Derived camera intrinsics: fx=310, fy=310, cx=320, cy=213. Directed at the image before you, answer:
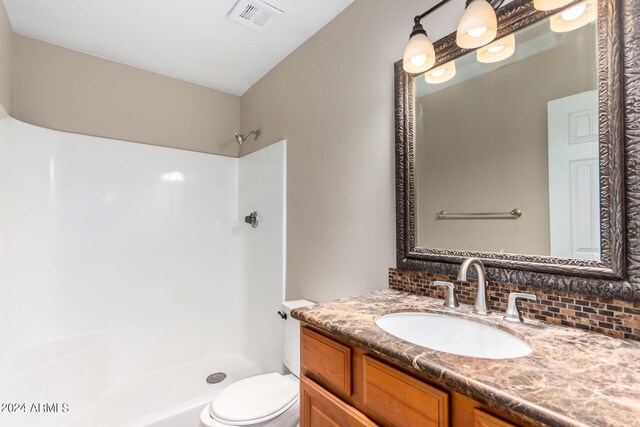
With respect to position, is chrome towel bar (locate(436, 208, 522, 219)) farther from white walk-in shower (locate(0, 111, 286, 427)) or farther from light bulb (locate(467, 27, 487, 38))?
white walk-in shower (locate(0, 111, 286, 427))

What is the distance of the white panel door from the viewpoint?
833 millimetres

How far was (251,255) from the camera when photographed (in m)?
2.55

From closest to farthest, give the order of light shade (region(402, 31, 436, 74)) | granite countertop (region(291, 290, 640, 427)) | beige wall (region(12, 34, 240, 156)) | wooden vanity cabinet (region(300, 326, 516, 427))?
granite countertop (region(291, 290, 640, 427)), wooden vanity cabinet (region(300, 326, 516, 427)), light shade (region(402, 31, 436, 74)), beige wall (region(12, 34, 240, 156))

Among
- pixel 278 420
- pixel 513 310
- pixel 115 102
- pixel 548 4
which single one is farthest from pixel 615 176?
pixel 115 102

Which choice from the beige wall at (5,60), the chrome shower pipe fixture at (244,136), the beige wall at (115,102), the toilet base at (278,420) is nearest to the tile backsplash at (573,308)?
the toilet base at (278,420)

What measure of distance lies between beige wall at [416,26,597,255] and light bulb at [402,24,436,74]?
0.13 metres

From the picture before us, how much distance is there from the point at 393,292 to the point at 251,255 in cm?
152

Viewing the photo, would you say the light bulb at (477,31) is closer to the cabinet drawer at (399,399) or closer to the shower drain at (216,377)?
the cabinet drawer at (399,399)

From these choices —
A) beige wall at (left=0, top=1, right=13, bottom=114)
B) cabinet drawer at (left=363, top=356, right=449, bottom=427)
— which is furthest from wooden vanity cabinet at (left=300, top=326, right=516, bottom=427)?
beige wall at (left=0, top=1, right=13, bottom=114)

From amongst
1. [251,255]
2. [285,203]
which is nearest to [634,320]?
[285,203]

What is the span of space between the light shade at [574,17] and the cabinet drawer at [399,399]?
3.43 ft

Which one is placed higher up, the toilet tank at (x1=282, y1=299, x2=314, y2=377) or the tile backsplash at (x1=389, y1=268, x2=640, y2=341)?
the tile backsplash at (x1=389, y1=268, x2=640, y2=341)

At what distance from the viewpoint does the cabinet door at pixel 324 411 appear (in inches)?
32.9

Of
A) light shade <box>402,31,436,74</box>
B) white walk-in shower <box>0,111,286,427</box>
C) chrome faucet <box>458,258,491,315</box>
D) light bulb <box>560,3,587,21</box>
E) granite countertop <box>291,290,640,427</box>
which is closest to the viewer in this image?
granite countertop <box>291,290,640,427</box>
